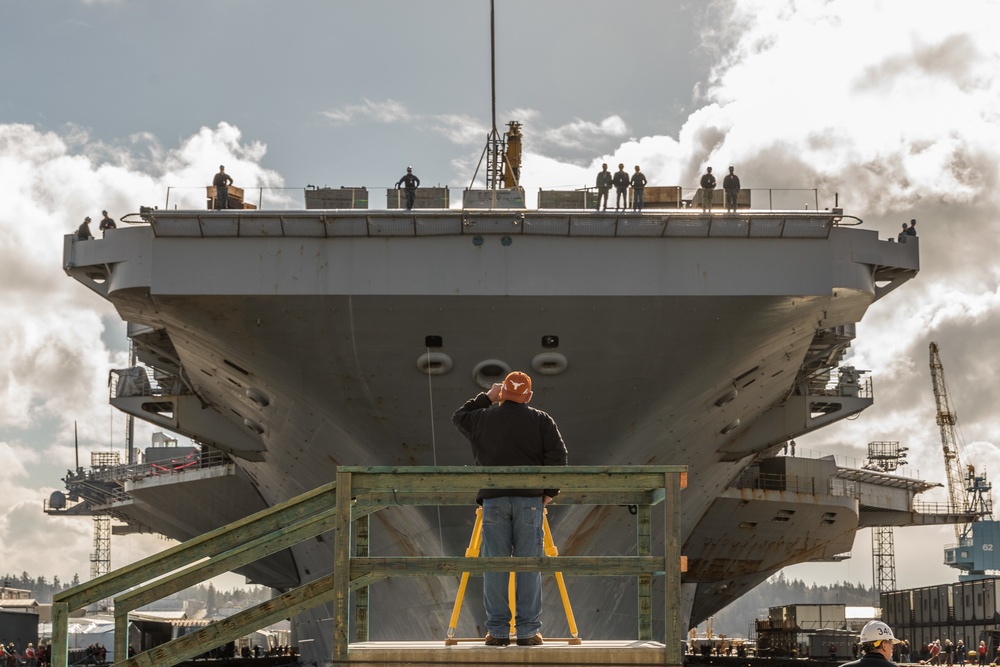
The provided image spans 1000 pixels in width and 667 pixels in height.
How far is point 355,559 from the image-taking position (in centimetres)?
584

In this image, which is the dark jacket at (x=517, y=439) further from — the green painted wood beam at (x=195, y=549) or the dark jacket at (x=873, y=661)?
the dark jacket at (x=873, y=661)

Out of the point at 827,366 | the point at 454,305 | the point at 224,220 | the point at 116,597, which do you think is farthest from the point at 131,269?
the point at 827,366

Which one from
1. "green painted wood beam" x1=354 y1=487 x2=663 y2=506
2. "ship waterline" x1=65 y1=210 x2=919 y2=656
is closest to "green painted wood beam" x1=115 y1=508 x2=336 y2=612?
"green painted wood beam" x1=354 y1=487 x2=663 y2=506

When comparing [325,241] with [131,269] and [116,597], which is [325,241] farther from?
[116,597]

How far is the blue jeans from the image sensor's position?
6.61 metres

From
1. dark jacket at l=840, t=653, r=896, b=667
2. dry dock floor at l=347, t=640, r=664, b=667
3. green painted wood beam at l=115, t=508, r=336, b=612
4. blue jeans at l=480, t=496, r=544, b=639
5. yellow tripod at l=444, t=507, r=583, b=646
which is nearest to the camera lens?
dark jacket at l=840, t=653, r=896, b=667

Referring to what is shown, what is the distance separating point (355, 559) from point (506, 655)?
78 cm

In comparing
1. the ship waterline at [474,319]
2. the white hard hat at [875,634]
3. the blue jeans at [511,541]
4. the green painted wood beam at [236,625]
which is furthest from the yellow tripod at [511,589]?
the ship waterline at [474,319]

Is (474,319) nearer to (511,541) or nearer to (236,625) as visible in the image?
(511,541)

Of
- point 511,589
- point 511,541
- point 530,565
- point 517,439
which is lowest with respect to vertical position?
point 511,589

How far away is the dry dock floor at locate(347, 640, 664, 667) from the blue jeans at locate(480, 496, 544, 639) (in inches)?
25.4

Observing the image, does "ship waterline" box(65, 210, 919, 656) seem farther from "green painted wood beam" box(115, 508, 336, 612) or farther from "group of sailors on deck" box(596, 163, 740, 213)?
"green painted wood beam" box(115, 508, 336, 612)

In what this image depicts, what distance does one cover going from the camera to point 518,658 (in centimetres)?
589

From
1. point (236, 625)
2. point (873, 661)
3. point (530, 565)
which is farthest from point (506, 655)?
point (873, 661)
